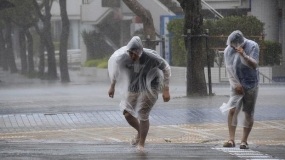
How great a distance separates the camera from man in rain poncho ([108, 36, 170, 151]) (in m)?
11.4

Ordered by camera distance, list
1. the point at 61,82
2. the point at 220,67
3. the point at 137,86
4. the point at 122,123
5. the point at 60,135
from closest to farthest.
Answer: the point at 137,86 < the point at 60,135 < the point at 122,123 < the point at 220,67 < the point at 61,82

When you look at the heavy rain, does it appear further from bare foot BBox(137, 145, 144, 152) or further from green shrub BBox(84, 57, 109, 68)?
green shrub BBox(84, 57, 109, 68)

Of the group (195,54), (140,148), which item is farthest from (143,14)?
(140,148)

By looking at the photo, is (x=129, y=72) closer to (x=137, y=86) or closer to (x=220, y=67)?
(x=137, y=86)

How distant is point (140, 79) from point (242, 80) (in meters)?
1.51

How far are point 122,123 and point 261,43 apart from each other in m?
16.3

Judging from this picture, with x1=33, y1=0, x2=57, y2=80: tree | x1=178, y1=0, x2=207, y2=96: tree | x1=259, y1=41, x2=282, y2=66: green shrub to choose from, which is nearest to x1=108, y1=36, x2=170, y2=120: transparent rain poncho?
x1=178, y1=0, x2=207, y2=96: tree

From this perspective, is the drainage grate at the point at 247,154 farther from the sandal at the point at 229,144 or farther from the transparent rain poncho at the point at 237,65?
the transparent rain poncho at the point at 237,65

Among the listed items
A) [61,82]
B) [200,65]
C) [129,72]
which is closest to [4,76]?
[61,82]

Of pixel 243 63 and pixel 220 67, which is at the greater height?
pixel 243 63

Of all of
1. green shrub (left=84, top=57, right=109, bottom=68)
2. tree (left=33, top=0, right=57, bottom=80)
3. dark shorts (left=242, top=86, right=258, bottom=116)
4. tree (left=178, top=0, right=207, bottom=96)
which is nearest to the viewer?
dark shorts (left=242, top=86, right=258, bottom=116)

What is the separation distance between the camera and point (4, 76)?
140ft

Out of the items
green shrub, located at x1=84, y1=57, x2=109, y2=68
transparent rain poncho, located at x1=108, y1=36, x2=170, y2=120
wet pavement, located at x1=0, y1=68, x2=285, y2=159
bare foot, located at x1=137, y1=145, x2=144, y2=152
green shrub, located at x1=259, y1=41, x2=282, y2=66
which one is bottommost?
green shrub, located at x1=84, y1=57, x2=109, y2=68

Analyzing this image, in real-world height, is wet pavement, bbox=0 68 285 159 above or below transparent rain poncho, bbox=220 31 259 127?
below
